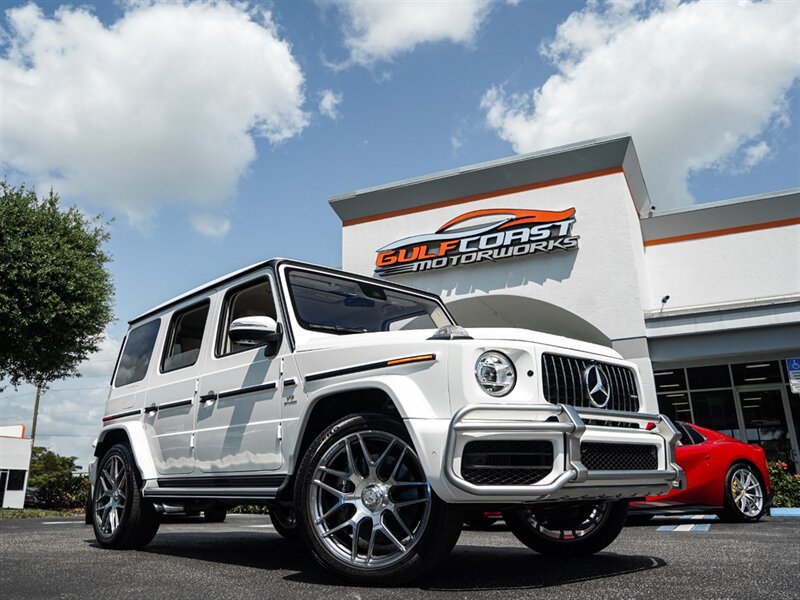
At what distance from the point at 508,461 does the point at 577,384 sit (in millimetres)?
693

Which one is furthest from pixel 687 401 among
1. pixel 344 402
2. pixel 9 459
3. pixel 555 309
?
pixel 9 459

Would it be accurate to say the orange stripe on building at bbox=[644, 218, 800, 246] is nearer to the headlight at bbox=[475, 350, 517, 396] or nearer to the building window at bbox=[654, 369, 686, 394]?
the building window at bbox=[654, 369, 686, 394]

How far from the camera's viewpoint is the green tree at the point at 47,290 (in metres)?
16.5

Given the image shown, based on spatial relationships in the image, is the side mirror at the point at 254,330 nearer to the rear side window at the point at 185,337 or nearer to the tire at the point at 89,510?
the rear side window at the point at 185,337

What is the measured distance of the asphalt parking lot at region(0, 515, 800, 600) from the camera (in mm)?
3180

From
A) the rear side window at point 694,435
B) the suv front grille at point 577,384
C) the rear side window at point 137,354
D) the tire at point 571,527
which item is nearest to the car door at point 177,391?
the rear side window at point 137,354

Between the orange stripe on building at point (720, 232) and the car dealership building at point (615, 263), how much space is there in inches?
1.2

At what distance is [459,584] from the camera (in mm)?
3365

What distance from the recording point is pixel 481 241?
17.6 m

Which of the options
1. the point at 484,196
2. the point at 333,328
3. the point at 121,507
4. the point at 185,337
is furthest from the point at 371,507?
the point at 484,196

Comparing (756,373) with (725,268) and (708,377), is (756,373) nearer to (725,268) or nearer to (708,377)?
(708,377)

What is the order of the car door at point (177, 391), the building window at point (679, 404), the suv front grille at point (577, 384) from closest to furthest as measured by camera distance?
the suv front grille at point (577, 384)
the car door at point (177, 391)
the building window at point (679, 404)

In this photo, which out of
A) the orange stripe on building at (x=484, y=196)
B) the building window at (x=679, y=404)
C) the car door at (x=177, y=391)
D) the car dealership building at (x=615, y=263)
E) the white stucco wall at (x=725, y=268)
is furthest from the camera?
the building window at (x=679, y=404)

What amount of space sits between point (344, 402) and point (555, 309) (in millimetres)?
13592
